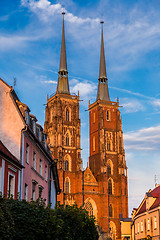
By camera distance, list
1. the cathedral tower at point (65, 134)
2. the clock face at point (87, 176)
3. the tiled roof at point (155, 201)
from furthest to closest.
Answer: the clock face at point (87, 176), the cathedral tower at point (65, 134), the tiled roof at point (155, 201)

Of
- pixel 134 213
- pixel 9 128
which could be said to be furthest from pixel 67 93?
pixel 9 128

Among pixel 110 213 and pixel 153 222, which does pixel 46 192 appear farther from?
pixel 110 213

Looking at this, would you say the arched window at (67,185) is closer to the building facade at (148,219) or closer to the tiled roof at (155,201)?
the building facade at (148,219)

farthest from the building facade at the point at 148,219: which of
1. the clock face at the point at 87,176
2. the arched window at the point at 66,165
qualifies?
the arched window at the point at 66,165

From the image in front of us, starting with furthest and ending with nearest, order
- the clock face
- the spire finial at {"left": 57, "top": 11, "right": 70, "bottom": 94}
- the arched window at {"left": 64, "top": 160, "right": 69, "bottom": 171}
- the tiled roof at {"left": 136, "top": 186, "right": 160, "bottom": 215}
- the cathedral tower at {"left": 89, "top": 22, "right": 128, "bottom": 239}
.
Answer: the spire finial at {"left": 57, "top": 11, "right": 70, "bottom": 94}
the clock face
the arched window at {"left": 64, "top": 160, "right": 69, "bottom": 171}
the cathedral tower at {"left": 89, "top": 22, "right": 128, "bottom": 239}
the tiled roof at {"left": 136, "top": 186, "right": 160, "bottom": 215}

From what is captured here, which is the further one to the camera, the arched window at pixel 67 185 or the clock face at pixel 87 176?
the clock face at pixel 87 176

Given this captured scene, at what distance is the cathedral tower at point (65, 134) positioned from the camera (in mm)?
91062

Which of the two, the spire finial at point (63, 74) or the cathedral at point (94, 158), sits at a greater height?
the spire finial at point (63, 74)

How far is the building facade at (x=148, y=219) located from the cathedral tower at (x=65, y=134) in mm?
41406

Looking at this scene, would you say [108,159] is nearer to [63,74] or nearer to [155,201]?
[63,74]

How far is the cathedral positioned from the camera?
91.1m

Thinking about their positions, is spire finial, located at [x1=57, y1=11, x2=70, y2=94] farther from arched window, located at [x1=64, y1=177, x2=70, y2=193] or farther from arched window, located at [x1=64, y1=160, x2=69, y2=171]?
arched window, located at [x1=64, y1=177, x2=70, y2=193]

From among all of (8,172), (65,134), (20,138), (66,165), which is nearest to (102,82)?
(65,134)

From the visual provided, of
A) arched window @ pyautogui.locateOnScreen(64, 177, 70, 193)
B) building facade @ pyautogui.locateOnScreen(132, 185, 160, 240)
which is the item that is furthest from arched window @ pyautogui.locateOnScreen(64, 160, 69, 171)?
building facade @ pyautogui.locateOnScreen(132, 185, 160, 240)
